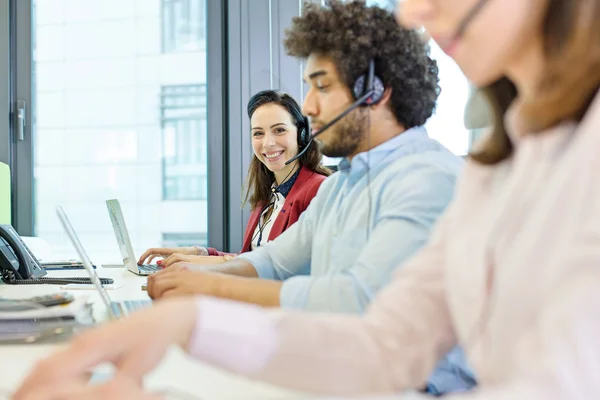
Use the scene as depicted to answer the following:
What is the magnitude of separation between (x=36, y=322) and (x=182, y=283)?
0.27m

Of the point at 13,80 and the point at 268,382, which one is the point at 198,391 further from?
the point at 13,80

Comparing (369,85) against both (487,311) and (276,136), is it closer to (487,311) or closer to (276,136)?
(487,311)

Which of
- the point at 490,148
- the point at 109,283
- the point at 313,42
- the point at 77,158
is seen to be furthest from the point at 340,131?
the point at 77,158

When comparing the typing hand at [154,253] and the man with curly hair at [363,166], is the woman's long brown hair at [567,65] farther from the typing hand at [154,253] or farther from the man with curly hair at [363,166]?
the typing hand at [154,253]

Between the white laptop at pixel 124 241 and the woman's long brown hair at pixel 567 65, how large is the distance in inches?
60.1

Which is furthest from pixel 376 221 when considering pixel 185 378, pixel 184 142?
pixel 184 142

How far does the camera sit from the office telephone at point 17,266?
1.59m

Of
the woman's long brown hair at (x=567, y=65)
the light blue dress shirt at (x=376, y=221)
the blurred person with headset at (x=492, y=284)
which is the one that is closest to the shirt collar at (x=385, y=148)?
the light blue dress shirt at (x=376, y=221)

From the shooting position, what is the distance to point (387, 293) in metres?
0.58

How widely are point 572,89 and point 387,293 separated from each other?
0.26 metres

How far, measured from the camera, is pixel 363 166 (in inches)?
41.1

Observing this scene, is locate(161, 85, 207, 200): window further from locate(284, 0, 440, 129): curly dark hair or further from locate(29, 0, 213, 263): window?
locate(284, 0, 440, 129): curly dark hair

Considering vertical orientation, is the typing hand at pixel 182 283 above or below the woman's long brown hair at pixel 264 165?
below

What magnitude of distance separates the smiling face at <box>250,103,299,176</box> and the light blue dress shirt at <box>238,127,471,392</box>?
3.21 ft
